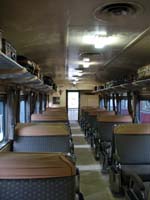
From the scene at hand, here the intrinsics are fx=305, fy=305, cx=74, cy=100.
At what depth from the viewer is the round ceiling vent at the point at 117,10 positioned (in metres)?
2.40

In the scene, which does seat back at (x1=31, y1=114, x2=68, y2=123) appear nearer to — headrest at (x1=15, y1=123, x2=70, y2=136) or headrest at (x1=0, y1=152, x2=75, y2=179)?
headrest at (x1=15, y1=123, x2=70, y2=136)

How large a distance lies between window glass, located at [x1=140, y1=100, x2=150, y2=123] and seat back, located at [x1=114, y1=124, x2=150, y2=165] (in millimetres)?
2165

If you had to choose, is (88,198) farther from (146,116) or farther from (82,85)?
(82,85)

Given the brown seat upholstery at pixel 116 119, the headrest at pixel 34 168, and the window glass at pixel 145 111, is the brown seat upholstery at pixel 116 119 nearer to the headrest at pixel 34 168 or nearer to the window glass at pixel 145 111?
the window glass at pixel 145 111

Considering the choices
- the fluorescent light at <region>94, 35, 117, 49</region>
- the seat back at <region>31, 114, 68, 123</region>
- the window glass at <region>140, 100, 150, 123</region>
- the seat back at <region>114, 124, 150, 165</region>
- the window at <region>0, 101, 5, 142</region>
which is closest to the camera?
the fluorescent light at <region>94, 35, 117, 49</region>

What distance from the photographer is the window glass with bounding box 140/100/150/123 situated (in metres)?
6.63

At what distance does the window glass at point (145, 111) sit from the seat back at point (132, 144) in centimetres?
217

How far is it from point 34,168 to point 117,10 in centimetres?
144

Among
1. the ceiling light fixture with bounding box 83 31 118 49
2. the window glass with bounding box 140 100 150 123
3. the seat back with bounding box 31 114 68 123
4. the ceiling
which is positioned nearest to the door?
the window glass with bounding box 140 100 150 123

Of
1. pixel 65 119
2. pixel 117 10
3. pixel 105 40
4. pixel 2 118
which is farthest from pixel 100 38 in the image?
pixel 65 119

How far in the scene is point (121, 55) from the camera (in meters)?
5.28

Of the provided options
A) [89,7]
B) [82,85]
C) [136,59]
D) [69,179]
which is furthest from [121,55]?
[82,85]

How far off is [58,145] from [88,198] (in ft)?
2.81

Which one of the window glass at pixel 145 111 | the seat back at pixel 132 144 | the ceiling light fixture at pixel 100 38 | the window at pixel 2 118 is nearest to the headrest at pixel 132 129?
the seat back at pixel 132 144
